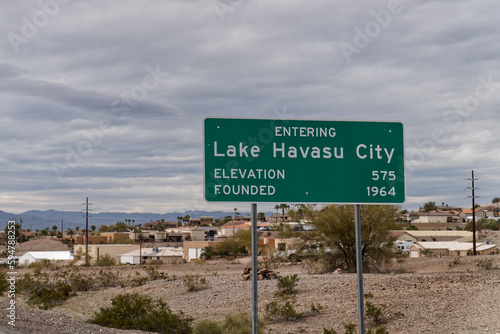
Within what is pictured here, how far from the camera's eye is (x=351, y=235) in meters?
28.6

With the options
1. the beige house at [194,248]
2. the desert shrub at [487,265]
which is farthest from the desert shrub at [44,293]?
the beige house at [194,248]

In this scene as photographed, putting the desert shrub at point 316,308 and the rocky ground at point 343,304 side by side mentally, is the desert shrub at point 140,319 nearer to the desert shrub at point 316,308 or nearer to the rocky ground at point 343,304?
the rocky ground at point 343,304

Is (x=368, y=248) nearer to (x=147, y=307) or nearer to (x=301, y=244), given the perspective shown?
(x=301, y=244)

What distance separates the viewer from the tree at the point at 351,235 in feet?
94.0

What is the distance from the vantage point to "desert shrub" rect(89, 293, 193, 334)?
→ 1596 centimetres

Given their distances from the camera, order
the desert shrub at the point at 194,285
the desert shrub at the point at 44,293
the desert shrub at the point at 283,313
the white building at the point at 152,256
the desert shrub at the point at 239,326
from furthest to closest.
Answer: the white building at the point at 152,256 → the desert shrub at the point at 194,285 → the desert shrub at the point at 44,293 → the desert shrub at the point at 283,313 → the desert shrub at the point at 239,326

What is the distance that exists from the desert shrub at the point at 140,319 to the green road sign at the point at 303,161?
10.5m

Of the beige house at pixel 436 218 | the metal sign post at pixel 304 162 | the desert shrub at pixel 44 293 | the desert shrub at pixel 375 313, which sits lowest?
the desert shrub at pixel 44 293

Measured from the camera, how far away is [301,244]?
30359 mm

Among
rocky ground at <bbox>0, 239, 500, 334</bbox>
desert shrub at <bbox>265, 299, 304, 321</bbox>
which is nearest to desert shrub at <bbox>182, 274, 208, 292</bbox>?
rocky ground at <bbox>0, 239, 500, 334</bbox>

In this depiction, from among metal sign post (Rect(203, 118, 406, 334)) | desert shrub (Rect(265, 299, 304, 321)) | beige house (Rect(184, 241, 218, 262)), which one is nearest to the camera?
metal sign post (Rect(203, 118, 406, 334))

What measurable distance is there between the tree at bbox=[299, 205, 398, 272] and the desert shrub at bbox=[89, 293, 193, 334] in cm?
1369

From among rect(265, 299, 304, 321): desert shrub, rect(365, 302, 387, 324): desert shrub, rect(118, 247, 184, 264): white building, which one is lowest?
rect(118, 247, 184, 264): white building

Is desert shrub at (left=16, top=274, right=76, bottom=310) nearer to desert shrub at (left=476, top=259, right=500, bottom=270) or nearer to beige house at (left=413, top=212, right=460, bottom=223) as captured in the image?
desert shrub at (left=476, top=259, right=500, bottom=270)
